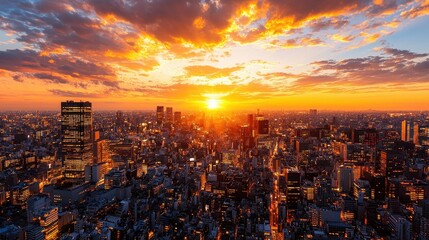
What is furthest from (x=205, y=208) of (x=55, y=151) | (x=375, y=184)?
(x=55, y=151)

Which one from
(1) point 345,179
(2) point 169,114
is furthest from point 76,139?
(2) point 169,114

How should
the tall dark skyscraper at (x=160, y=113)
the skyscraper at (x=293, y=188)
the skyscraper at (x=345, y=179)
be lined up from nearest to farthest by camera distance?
1. the skyscraper at (x=293, y=188)
2. the skyscraper at (x=345, y=179)
3. the tall dark skyscraper at (x=160, y=113)

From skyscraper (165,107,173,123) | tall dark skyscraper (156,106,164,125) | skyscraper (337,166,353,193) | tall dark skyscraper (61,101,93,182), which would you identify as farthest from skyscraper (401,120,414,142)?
tall dark skyscraper (156,106,164,125)

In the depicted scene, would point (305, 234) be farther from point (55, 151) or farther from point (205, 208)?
point (55, 151)

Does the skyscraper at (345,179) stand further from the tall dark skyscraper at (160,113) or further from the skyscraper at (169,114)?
the skyscraper at (169,114)

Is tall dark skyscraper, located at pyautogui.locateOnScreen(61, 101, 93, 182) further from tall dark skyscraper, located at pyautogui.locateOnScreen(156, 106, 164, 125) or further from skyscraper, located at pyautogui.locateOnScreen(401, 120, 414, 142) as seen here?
skyscraper, located at pyautogui.locateOnScreen(401, 120, 414, 142)

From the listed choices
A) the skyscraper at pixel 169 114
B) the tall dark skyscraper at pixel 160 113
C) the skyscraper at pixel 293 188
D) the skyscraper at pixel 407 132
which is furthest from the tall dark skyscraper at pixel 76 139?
the skyscraper at pixel 407 132

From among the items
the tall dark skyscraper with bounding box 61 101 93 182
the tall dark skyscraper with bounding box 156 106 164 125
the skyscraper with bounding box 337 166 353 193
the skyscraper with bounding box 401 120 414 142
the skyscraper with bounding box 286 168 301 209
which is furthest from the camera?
the tall dark skyscraper with bounding box 156 106 164 125

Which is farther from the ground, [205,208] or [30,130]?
[30,130]
